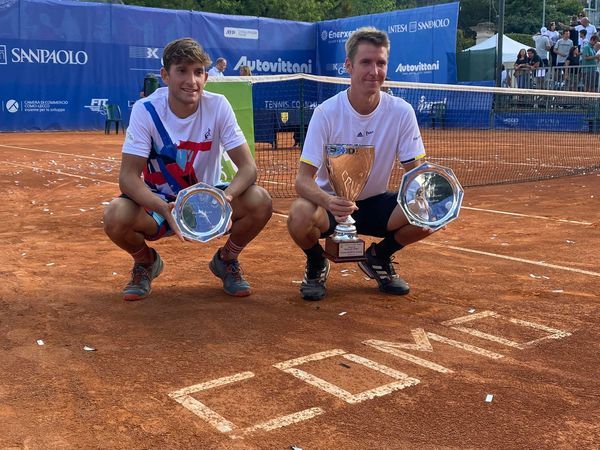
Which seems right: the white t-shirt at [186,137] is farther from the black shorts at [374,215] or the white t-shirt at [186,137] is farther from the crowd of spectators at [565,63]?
the crowd of spectators at [565,63]

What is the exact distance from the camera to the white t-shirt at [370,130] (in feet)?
13.3

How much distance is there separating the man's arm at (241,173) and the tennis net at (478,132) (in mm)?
4715

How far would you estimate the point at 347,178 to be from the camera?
3.97 metres

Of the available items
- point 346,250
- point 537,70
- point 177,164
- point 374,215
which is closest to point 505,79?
point 537,70

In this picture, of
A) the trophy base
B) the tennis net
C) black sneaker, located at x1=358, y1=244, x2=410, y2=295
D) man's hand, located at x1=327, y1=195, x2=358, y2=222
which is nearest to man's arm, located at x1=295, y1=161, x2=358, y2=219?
man's hand, located at x1=327, y1=195, x2=358, y2=222

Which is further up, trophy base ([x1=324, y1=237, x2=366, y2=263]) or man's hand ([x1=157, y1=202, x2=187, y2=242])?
man's hand ([x1=157, y1=202, x2=187, y2=242])

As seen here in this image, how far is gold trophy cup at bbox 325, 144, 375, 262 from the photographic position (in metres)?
3.91

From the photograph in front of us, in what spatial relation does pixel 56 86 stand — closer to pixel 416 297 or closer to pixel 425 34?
pixel 425 34

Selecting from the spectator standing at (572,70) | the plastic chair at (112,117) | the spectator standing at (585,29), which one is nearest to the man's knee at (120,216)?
the spectator standing at (572,70)

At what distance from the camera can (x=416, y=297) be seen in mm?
4207

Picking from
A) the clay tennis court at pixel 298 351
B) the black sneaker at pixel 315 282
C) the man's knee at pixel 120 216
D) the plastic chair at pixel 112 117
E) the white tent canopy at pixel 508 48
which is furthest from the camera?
the white tent canopy at pixel 508 48

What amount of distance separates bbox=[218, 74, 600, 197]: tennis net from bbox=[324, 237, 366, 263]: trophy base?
4.89 meters

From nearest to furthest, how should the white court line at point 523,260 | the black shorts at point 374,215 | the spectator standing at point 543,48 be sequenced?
the black shorts at point 374,215
the white court line at point 523,260
the spectator standing at point 543,48

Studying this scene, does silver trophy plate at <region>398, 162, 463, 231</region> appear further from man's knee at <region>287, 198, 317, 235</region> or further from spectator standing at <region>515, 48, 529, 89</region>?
spectator standing at <region>515, 48, 529, 89</region>
